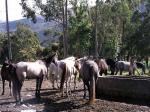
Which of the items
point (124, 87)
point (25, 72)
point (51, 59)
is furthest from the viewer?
point (51, 59)

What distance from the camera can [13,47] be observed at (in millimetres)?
68750

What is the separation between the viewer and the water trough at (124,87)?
17391 mm

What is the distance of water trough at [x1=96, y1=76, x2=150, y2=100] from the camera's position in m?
17.4

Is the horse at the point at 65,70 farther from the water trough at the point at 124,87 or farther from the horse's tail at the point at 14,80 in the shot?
the horse's tail at the point at 14,80

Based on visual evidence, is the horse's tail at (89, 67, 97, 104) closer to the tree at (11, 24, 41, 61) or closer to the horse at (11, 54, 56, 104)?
the horse at (11, 54, 56, 104)

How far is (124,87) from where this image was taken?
718 inches

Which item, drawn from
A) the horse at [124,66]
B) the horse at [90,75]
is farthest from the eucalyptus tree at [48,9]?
the horse at [90,75]

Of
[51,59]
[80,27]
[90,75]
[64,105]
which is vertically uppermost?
[80,27]

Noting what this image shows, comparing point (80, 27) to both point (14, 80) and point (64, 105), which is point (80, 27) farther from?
point (64, 105)

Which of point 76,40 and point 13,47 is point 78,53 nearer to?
point 76,40

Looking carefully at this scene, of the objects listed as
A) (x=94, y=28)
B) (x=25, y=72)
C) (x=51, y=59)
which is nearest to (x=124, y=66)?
(x=51, y=59)

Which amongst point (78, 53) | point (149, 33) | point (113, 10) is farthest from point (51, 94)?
point (113, 10)

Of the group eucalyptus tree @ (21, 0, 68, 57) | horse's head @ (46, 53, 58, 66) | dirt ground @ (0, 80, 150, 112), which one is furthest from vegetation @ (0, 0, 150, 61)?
dirt ground @ (0, 80, 150, 112)

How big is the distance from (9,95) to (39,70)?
2631mm
